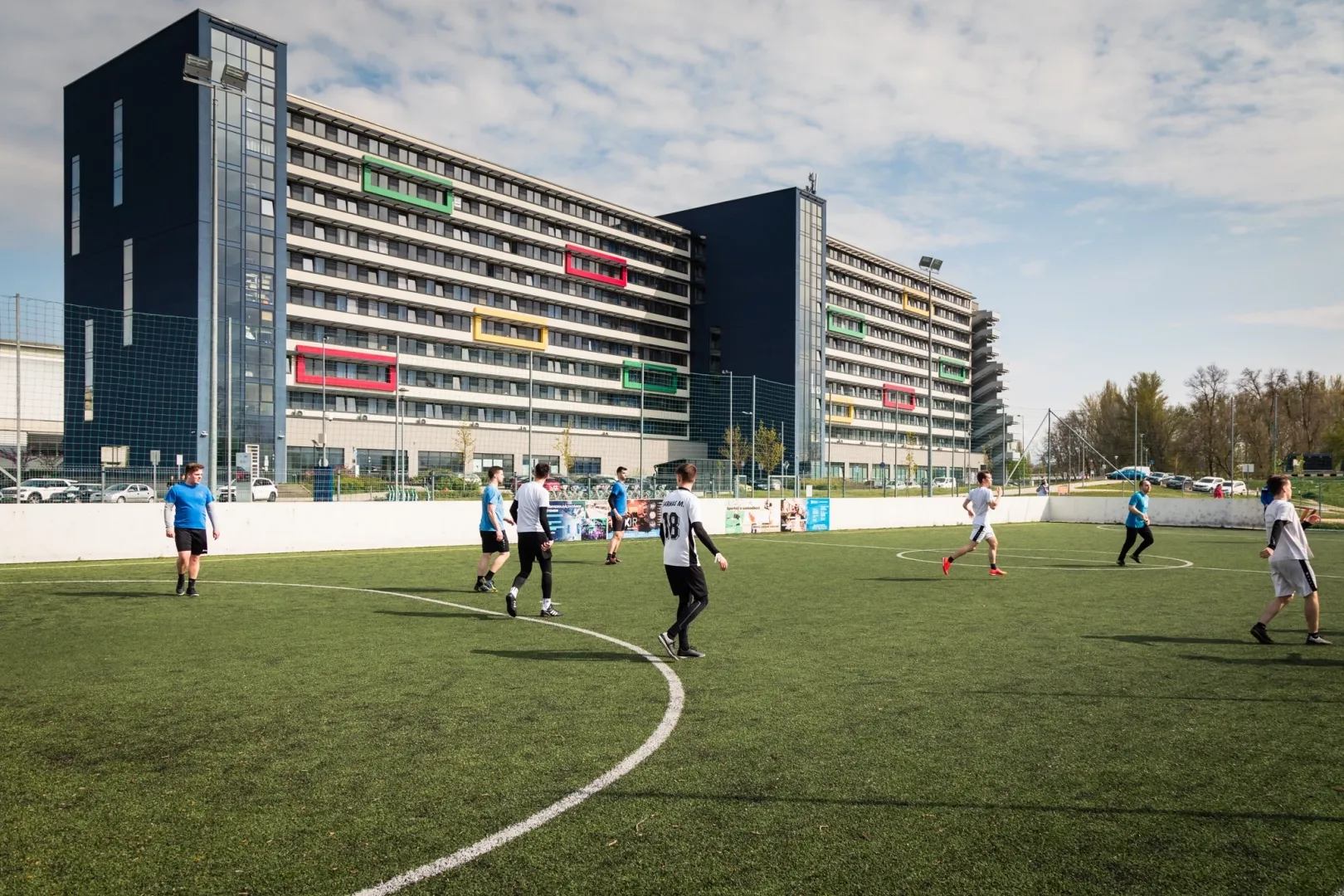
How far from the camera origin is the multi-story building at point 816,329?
91188 mm

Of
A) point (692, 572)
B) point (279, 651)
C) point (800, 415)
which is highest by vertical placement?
point (800, 415)

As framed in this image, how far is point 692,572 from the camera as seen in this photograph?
9430mm

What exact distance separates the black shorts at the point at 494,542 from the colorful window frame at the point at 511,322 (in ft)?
205

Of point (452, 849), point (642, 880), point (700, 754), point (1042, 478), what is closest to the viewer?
point (642, 880)

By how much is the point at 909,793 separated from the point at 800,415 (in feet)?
274

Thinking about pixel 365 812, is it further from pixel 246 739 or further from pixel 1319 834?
pixel 1319 834

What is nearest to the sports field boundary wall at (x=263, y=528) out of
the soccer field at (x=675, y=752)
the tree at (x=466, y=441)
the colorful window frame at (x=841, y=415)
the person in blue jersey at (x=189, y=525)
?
the person in blue jersey at (x=189, y=525)

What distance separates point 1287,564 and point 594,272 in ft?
266

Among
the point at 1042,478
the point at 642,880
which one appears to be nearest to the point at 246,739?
the point at 642,880

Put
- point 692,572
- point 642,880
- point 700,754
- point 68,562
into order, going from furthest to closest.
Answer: point 68,562
point 692,572
point 700,754
point 642,880

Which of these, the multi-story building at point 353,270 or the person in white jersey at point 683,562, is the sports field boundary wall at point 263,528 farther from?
the person in white jersey at point 683,562

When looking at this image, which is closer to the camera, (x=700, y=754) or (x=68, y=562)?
(x=700, y=754)

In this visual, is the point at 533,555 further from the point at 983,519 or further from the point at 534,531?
the point at 983,519

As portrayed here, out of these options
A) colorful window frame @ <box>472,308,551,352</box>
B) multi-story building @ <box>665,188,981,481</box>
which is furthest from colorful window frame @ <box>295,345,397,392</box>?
multi-story building @ <box>665,188,981,481</box>
